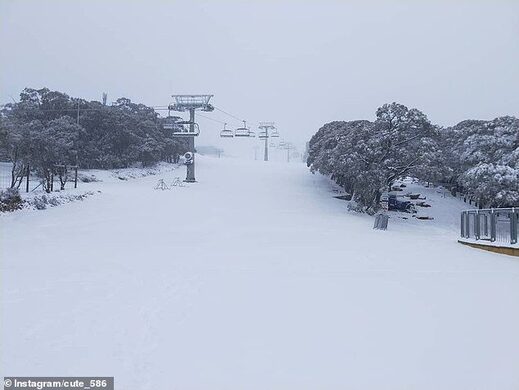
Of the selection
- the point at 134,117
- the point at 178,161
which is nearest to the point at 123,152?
the point at 134,117

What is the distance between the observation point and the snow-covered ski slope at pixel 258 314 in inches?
159

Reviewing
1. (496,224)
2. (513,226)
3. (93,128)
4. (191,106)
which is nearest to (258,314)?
(513,226)

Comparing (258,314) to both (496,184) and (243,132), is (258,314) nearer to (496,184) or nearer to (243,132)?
(496,184)

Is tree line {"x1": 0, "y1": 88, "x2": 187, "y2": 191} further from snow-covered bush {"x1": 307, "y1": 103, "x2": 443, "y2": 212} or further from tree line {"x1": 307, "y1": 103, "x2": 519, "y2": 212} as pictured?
snow-covered bush {"x1": 307, "y1": 103, "x2": 443, "y2": 212}

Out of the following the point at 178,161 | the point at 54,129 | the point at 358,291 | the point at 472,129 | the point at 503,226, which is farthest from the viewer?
the point at 178,161

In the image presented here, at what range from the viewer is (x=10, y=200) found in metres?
16.5

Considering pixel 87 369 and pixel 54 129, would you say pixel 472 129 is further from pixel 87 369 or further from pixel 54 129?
pixel 87 369

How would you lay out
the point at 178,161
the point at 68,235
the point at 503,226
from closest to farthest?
the point at 503,226
the point at 68,235
the point at 178,161

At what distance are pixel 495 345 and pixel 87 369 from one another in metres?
4.70

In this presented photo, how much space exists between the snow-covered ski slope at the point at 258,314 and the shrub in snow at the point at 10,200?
Answer: 11.7 ft

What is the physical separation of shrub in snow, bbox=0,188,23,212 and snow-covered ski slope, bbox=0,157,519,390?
356 cm

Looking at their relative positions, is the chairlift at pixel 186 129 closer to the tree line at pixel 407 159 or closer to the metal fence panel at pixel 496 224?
the tree line at pixel 407 159

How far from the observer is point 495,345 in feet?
15.2

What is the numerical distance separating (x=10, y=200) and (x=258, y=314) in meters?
15.3
